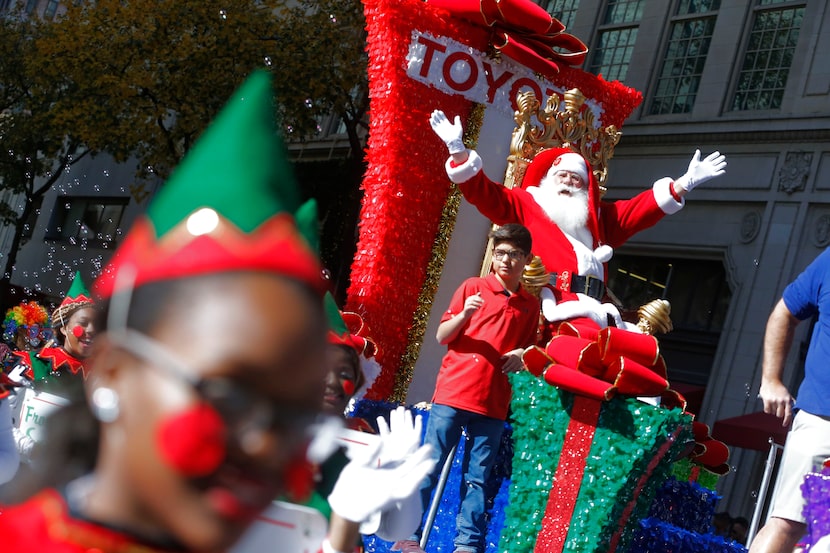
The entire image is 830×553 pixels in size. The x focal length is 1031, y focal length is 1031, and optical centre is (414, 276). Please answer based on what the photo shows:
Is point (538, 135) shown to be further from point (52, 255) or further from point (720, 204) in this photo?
point (52, 255)

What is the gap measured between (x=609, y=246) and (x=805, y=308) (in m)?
2.09

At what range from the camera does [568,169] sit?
5.46 meters

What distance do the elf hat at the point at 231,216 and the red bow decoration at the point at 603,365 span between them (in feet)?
8.20

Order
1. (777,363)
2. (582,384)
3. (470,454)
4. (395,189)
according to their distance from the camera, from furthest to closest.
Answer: (395,189)
(470,454)
(582,384)
(777,363)

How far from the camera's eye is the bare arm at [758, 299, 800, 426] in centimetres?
345

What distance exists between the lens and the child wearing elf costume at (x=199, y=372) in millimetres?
1110

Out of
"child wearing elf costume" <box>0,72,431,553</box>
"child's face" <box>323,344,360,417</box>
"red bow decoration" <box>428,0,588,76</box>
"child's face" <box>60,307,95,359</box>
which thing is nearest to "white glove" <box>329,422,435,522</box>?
"child wearing elf costume" <box>0,72,431,553</box>

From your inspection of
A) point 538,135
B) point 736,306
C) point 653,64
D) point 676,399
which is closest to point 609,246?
point 538,135

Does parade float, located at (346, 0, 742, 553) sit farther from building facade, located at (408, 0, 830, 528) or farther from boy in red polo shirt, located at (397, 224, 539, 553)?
building facade, located at (408, 0, 830, 528)

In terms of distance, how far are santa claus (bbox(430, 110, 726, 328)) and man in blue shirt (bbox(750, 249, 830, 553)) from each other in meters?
Answer: 1.18

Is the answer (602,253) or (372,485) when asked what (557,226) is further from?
(372,485)

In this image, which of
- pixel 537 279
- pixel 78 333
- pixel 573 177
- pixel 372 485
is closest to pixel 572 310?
pixel 537 279

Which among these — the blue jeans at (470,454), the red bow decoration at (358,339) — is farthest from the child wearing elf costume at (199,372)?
the blue jeans at (470,454)

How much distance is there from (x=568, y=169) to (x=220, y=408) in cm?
453
